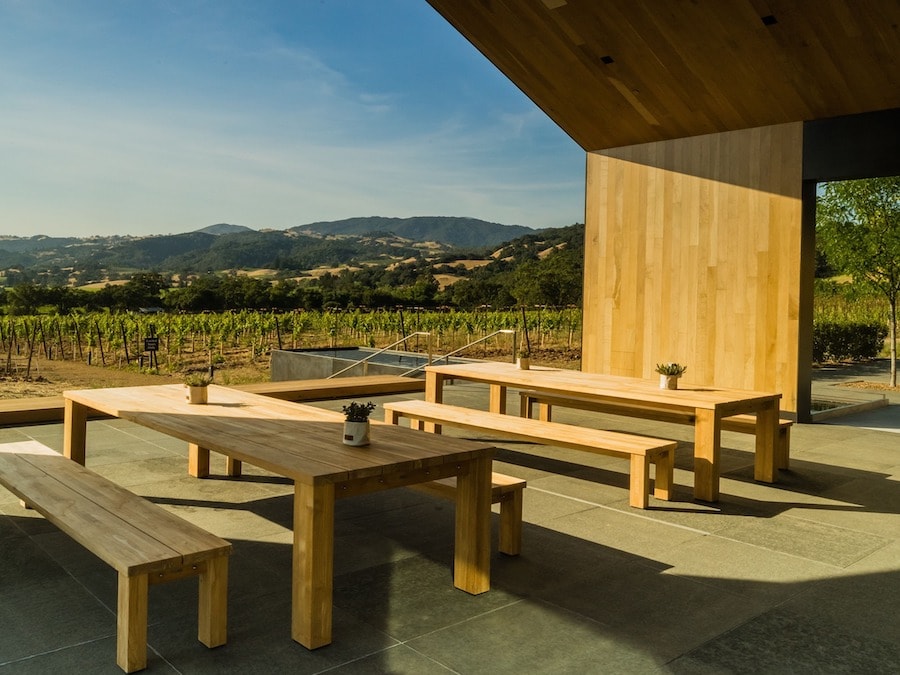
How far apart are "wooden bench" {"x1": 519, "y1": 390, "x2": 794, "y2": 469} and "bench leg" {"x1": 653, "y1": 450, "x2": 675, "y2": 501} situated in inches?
21.3

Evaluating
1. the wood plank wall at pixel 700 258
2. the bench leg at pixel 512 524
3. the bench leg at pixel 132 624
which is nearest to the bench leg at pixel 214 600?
the bench leg at pixel 132 624

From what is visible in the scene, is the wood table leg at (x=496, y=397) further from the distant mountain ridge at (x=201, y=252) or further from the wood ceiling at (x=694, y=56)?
the distant mountain ridge at (x=201, y=252)

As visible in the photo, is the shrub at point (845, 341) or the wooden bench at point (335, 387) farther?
the shrub at point (845, 341)

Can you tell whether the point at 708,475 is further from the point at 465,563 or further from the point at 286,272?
the point at 286,272

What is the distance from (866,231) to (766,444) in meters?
6.50

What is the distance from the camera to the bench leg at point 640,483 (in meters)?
3.78

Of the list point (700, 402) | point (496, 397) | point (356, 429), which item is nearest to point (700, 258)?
point (496, 397)

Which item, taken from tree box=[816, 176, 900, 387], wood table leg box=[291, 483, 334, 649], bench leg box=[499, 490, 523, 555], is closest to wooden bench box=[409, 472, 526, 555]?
bench leg box=[499, 490, 523, 555]

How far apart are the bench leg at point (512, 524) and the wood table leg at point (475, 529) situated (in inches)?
15.1

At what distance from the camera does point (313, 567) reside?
7.16 feet

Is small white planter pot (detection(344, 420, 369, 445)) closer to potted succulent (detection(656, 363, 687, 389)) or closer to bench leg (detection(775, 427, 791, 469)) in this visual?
potted succulent (detection(656, 363, 687, 389))

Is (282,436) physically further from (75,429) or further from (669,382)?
(669,382)

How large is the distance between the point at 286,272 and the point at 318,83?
36078 mm

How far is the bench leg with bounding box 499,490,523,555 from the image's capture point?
3010 mm
